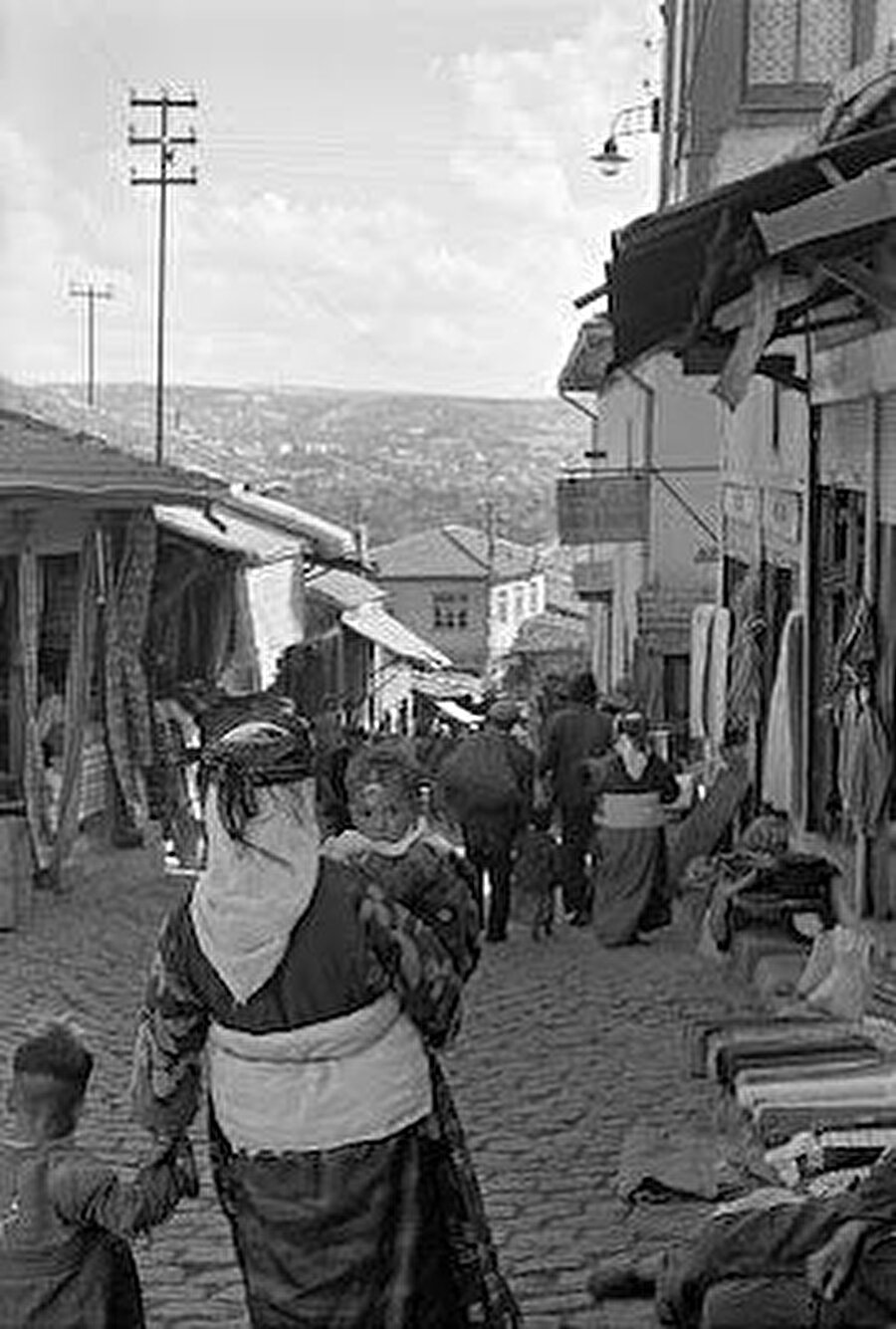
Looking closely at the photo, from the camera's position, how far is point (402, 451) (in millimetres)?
177625

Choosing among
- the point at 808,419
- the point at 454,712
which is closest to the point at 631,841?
the point at 808,419

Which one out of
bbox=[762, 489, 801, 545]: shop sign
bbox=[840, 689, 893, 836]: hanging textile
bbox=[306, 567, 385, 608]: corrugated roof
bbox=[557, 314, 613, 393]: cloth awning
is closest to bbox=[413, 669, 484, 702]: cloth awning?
bbox=[306, 567, 385, 608]: corrugated roof

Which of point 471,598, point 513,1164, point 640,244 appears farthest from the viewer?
point 471,598

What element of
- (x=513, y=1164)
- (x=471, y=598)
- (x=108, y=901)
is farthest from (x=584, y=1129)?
(x=471, y=598)

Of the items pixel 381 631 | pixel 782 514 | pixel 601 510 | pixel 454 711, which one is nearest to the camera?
pixel 782 514

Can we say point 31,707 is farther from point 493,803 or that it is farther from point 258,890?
point 258,890

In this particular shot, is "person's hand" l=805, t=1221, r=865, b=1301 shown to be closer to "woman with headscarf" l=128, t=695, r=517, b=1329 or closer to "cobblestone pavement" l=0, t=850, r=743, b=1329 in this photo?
"woman with headscarf" l=128, t=695, r=517, b=1329

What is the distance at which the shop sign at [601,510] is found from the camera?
80.8 feet

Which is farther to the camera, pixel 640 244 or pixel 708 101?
pixel 708 101

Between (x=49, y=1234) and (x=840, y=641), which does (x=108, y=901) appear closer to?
(x=840, y=641)

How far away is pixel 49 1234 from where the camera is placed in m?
4.83

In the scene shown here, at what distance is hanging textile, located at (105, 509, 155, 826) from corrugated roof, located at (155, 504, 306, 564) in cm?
28

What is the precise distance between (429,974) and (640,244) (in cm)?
508

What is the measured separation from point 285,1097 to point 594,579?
30987 millimetres
